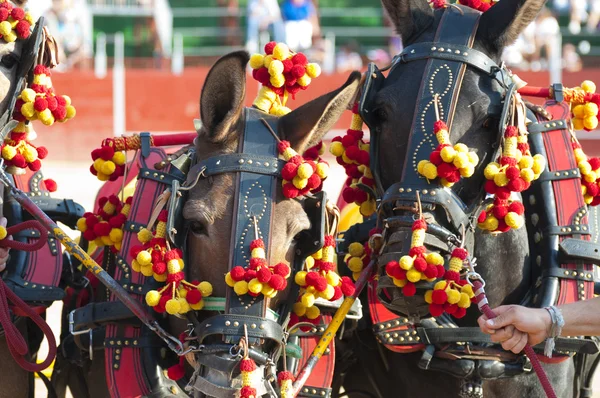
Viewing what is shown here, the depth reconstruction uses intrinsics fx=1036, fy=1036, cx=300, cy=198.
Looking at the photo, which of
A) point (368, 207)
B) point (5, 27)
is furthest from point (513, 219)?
point (5, 27)

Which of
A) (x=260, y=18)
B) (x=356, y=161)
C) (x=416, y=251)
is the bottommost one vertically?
(x=416, y=251)

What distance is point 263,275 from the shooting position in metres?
3.45

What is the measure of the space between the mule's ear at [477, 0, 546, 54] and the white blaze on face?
6.32 ft

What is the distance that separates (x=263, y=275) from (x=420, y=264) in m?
0.59

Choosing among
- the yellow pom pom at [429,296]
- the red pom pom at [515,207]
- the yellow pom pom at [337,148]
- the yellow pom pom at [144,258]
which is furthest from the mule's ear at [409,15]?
the yellow pom pom at [144,258]

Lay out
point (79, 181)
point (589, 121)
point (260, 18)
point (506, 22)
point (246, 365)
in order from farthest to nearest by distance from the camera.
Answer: point (260, 18) → point (79, 181) → point (589, 121) → point (506, 22) → point (246, 365)

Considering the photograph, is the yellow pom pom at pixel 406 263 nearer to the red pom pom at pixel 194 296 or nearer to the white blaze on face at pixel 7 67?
the red pom pom at pixel 194 296

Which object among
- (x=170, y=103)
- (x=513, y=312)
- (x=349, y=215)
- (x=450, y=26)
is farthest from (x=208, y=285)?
(x=170, y=103)

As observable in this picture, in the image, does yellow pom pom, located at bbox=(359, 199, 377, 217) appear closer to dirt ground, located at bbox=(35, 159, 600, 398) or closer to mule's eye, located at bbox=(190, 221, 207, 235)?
mule's eye, located at bbox=(190, 221, 207, 235)

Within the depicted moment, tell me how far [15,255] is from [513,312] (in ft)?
7.20

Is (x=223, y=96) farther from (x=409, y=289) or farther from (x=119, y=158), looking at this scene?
(x=409, y=289)

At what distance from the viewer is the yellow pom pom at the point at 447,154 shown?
3783mm

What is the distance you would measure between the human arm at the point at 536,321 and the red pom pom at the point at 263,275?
2.50 ft

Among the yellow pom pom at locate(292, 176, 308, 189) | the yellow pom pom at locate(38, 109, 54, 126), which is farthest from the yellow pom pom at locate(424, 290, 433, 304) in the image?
the yellow pom pom at locate(38, 109, 54, 126)
